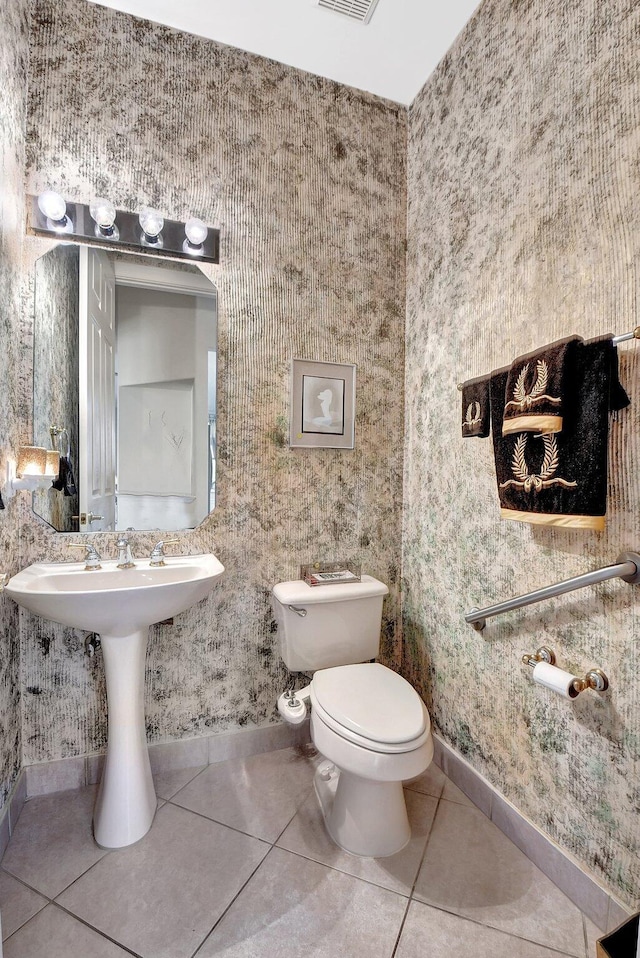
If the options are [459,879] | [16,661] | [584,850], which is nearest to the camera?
[584,850]

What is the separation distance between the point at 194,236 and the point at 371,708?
177 cm

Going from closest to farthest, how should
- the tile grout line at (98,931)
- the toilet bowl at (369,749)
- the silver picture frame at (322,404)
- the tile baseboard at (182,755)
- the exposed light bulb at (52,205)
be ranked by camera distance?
the tile grout line at (98,931)
the toilet bowl at (369,749)
the exposed light bulb at (52,205)
the tile baseboard at (182,755)
the silver picture frame at (322,404)

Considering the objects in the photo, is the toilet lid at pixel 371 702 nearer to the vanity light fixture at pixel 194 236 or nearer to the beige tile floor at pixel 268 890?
the beige tile floor at pixel 268 890

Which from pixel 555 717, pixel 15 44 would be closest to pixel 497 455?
pixel 555 717

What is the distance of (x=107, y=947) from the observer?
1135mm

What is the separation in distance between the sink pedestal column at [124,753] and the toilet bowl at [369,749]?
590 millimetres

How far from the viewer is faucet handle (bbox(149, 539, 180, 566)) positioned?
1642mm

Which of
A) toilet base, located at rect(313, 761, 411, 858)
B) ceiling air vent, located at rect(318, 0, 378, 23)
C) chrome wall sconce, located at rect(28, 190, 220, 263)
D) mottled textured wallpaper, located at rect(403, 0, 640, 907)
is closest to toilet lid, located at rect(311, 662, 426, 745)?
toilet base, located at rect(313, 761, 411, 858)

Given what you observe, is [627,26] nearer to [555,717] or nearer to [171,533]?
[555,717]

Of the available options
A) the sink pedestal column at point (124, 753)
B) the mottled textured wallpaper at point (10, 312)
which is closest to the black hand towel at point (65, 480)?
the mottled textured wallpaper at point (10, 312)

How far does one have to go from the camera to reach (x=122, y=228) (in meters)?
1.69

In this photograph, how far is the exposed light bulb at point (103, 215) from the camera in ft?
5.30

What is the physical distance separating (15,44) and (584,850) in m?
→ 2.95

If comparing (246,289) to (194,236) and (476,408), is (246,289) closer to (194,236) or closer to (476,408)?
(194,236)
